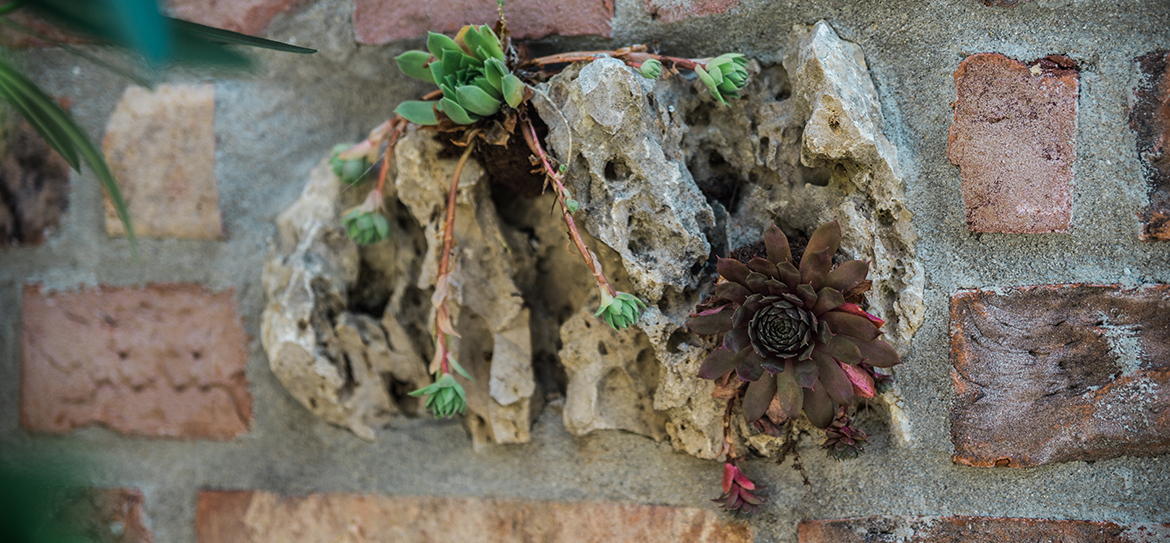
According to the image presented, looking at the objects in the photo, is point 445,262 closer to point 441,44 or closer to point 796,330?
point 441,44

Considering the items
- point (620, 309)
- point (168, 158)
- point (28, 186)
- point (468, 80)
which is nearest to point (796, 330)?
point (620, 309)

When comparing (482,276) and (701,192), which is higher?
(701,192)

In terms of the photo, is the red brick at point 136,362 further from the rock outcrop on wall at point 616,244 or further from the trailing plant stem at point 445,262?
the trailing plant stem at point 445,262

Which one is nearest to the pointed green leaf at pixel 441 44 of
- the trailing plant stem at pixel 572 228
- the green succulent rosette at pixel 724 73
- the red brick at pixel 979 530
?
the trailing plant stem at pixel 572 228

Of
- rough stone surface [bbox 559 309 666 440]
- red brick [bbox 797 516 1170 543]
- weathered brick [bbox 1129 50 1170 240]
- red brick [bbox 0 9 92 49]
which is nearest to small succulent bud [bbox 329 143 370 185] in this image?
rough stone surface [bbox 559 309 666 440]

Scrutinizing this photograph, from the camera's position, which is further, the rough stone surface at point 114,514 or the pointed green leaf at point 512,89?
the rough stone surface at point 114,514

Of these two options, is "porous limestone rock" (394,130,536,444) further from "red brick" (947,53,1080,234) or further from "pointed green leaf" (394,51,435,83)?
"red brick" (947,53,1080,234)
